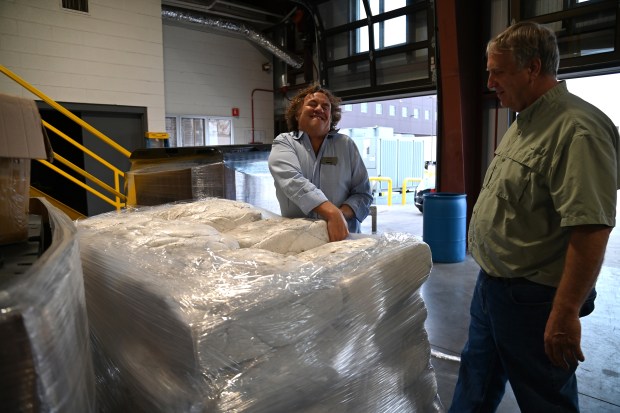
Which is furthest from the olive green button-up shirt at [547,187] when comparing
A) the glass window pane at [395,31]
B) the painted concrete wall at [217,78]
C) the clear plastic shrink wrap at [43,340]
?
the painted concrete wall at [217,78]

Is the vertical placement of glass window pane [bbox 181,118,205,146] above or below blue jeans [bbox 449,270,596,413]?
above

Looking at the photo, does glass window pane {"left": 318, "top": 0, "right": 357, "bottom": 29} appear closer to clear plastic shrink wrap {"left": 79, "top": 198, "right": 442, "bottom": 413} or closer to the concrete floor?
the concrete floor

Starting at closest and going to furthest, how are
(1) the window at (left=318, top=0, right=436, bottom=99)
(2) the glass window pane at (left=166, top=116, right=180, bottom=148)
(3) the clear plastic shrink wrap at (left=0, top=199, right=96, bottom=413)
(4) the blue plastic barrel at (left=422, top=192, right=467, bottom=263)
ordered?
1. (3) the clear plastic shrink wrap at (left=0, top=199, right=96, bottom=413)
2. (4) the blue plastic barrel at (left=422, top=192, right=467, bottom=263)
3. (1) the window at (left=318, top=0, right=436, bottom=99)
4. (2) the glass window pane at (left=166, top=116, right=180, bottom=148)

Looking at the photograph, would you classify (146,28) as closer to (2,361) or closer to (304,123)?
(304,123)

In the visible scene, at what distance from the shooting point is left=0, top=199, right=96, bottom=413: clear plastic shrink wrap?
365mm

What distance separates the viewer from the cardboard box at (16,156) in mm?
730

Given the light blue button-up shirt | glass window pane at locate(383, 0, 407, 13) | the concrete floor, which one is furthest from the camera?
glass window pane at locate(383, 0, 407, 13)

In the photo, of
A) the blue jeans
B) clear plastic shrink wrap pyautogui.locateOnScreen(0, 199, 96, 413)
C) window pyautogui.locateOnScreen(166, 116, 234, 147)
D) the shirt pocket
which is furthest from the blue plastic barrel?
clear plastic shrink wrap pyautogui.locateOnScreen(0, 199, 96, 413)

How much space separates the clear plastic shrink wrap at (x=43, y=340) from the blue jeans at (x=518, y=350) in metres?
1.36

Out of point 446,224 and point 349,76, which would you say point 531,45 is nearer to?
point 446,224

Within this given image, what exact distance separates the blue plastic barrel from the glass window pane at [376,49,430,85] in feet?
6.04

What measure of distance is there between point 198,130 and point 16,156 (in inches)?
262

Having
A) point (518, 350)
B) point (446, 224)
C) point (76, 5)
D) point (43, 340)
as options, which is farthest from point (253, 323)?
point (76, 5)

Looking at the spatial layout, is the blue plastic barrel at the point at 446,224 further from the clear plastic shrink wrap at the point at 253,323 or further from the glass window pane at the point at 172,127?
the glass window pane at the point at 172,127
